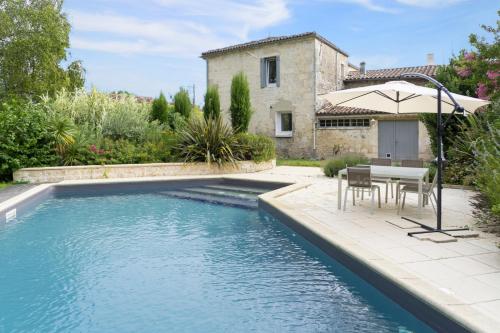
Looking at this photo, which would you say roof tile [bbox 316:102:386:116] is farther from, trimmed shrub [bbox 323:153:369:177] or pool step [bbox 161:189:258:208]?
pool step [bbox 161:189:258:208]

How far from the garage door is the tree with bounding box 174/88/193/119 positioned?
8.77 m

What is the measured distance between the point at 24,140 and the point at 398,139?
14971mm

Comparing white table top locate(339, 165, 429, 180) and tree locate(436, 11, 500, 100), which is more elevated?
tree locate(436, 11, 500, 100)

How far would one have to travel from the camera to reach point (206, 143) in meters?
13.9

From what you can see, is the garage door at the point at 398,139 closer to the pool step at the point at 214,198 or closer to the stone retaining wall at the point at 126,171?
the stone retaining wall at the point at 126,171

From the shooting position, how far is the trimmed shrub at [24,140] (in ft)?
38.2

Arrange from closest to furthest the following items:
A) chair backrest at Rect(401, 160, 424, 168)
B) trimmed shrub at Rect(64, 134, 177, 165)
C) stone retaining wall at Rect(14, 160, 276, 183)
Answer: chair backrest at Rect(401, 160, 424, 168) < stone retaining wall at Rect(14, 160, 276, 183) < trimmed shrub at Rect(64, 134, 177, 165)

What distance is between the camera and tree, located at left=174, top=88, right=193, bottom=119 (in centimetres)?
1895

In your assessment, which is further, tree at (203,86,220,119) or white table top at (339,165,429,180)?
tree at (203,86,220,119)

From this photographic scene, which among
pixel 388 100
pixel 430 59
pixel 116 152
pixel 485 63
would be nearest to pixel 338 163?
pixel 388 100

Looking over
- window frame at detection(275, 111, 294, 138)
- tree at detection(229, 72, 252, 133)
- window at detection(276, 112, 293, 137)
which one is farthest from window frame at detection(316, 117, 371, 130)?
tree at detection(229, 72, 252, 133)

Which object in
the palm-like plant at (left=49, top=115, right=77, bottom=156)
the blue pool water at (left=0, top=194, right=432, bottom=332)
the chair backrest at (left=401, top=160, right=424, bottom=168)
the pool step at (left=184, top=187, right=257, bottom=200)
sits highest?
the palm-like plant at (left=49, top=115, right=77, bottom=156)

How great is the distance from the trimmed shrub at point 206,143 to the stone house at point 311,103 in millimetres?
7461

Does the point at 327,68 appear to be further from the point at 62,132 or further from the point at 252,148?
the point at 62,132
